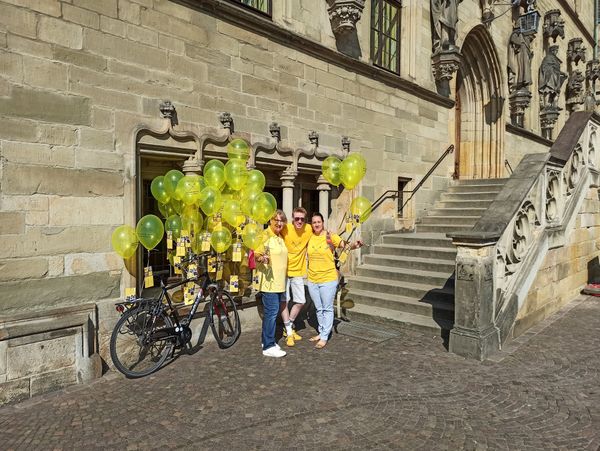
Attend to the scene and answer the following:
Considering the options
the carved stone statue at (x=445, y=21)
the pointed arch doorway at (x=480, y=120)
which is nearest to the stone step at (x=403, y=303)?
the carved stone statue at (x=445, y=21)

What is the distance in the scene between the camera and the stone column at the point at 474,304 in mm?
4980

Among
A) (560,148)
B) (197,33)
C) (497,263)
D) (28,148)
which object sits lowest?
(497,263)

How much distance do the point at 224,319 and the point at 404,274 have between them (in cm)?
324

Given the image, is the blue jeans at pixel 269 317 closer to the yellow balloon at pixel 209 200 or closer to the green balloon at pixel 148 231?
the yellow balloon at pixel 209 200

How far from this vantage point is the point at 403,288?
22.9 feet

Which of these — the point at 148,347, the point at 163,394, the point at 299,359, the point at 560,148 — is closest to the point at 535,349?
the point at 299,359

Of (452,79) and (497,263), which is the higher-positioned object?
(452,79)

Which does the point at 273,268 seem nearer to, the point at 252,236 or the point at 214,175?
the point at 252,236

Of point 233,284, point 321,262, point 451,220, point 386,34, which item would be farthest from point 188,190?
point 386,34

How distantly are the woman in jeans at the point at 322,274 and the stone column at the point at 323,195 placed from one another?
214cm

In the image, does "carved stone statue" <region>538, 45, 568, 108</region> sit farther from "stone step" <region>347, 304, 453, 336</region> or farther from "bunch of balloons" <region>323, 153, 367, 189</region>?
"stone step" <region>347, 304, 453, 336</region>

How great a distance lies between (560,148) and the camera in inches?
285

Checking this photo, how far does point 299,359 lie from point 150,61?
4051mm

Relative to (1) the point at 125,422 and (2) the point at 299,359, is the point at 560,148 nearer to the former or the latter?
(2) the point at 299,359
